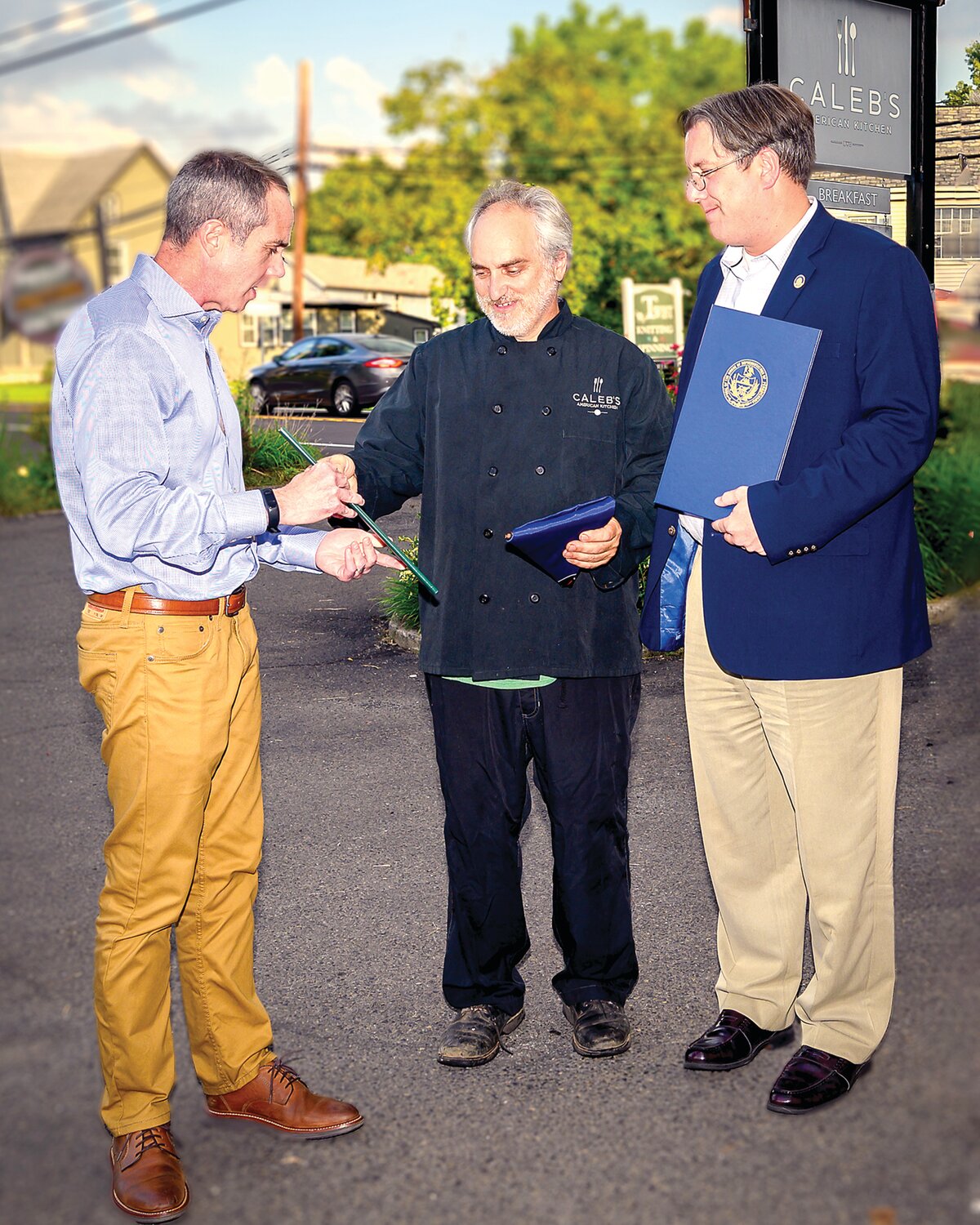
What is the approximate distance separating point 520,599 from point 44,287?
618 centimetres

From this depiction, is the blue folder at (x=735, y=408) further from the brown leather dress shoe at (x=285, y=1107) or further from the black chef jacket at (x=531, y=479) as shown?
the brown leather dress shoe at (x=285, y=1107)

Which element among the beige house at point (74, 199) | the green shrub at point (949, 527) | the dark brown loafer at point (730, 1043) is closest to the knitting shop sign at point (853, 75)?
the dark brown loafer at point (730, 1043)

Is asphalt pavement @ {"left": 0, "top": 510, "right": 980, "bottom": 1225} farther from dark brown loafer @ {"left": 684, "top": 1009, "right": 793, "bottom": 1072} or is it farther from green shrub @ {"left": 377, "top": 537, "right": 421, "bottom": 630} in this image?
green shrub @ {"left": 377, "top": 537, "right": 421, "bottom": 630}

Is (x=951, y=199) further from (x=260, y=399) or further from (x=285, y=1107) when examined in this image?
(x=260, y=399)

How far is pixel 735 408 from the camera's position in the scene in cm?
338

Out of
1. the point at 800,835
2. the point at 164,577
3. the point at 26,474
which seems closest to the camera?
the point at 164,577

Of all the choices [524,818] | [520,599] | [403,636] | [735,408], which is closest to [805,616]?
[735,408]

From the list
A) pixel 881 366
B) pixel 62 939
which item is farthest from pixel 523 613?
pixel 62 939

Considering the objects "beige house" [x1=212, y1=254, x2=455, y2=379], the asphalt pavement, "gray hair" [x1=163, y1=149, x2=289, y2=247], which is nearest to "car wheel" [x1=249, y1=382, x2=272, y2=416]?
"beige house" [x1=212, y1=254, x2=455, y2=379]

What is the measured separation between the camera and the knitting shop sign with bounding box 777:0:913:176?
6.35 metres

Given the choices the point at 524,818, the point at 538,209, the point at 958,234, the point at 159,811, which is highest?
the point at 958,234

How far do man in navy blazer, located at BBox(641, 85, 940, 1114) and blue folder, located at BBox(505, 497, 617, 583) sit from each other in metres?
0.29

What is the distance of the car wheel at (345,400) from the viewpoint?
8758mm

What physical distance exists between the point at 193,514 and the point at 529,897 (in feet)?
8.74
